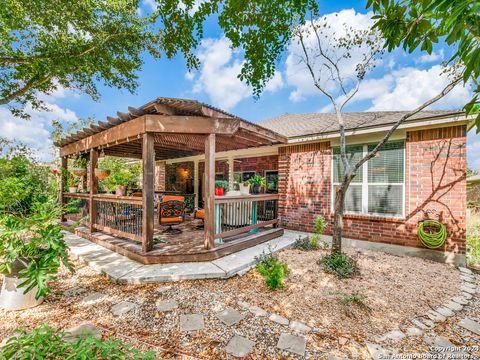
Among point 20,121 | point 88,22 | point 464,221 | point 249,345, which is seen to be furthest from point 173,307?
point 20,121

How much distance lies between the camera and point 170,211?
5.80 metres

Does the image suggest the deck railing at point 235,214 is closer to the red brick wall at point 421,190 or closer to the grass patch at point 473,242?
the red brick wall at point 421,190

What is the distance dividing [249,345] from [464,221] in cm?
542

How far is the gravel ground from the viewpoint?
7.27 ft

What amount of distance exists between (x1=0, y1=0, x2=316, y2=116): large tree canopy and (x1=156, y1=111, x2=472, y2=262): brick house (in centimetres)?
339

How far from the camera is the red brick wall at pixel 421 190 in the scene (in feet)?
14.9

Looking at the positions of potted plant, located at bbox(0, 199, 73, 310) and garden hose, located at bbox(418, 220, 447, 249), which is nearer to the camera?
potted plant, located at bbox(0, 199, 73, 310)

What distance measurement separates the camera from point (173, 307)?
2.79 meters

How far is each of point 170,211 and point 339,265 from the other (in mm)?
4385

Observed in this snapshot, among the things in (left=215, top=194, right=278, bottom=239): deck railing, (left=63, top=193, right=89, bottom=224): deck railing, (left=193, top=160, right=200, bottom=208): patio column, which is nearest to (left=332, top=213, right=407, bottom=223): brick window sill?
(left=215, top=194, right=278, bottom=239): deck railing

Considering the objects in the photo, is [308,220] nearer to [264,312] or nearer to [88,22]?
[264,312]

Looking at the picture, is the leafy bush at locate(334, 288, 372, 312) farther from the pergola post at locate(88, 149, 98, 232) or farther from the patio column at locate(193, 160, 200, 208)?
the patio column at locate(193, 160, 200, 208)

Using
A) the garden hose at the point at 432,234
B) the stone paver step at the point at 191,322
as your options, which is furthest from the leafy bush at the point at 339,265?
the stone paver step at the point at 191,322

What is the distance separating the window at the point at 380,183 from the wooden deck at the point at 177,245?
95.7 inches
